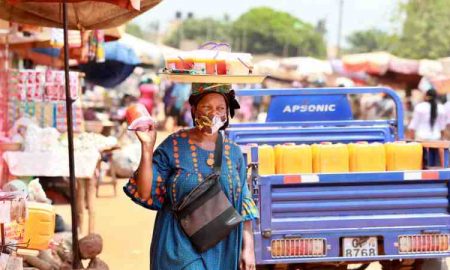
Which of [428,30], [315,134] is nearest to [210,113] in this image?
[315,134]

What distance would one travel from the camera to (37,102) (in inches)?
500

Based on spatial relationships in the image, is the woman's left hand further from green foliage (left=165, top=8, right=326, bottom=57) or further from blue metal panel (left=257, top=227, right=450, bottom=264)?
green foliage (left=165, top=8, right=326, bottom=57)

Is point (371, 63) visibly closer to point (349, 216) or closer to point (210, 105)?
point (349, 216)

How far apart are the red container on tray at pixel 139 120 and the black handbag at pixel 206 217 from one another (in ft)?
1.48

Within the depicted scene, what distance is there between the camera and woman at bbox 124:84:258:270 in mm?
5676

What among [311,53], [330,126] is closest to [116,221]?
[330,126]

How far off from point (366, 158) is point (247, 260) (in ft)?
7.91

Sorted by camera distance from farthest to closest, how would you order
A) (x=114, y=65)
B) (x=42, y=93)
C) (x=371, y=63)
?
1. (x=371, y=63)
2. (x=114, y=65)
3. (x=42, y=93)

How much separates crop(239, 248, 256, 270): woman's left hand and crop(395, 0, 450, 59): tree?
4893 centimetres

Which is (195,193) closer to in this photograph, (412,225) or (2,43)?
(412,225)

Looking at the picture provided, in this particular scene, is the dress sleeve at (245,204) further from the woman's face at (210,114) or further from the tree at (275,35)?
the tree at (275,35)

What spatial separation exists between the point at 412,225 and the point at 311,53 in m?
123

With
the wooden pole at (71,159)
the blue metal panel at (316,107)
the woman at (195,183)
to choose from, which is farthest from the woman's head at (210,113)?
the blue metal panel at (316,107)

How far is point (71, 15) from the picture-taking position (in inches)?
314
